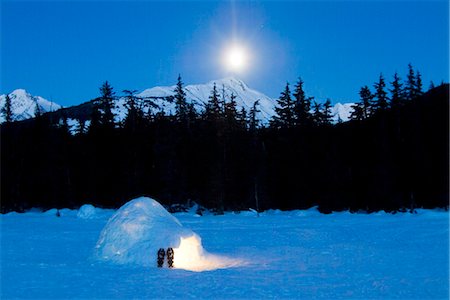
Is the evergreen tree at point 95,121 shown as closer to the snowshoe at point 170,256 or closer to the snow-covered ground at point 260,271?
the snow-covered ground at point 260,271

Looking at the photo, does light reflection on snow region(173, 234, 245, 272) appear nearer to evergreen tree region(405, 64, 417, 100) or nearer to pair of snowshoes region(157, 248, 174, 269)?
pair of snowshoes region(157, 248, 174, 269)

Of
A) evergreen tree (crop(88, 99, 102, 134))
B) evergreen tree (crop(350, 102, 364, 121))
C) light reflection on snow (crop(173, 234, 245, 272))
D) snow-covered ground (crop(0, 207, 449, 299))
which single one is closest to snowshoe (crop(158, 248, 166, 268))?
snow-covered ground (crop(0, 207, 449, 299))

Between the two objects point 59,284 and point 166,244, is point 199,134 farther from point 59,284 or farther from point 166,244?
point 59,284

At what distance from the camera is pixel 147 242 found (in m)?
16.1

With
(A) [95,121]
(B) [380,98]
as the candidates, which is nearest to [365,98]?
(B) [380,98]

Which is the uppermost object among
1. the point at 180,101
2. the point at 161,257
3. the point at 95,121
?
the point at 180,101

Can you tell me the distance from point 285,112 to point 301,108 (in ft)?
7.70

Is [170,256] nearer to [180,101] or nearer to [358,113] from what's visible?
[358,113]

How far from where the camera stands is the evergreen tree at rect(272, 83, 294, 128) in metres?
54.8

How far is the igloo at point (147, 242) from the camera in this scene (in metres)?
15.9

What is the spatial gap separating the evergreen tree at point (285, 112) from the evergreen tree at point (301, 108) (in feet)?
2.34

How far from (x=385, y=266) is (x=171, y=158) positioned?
35.5 m

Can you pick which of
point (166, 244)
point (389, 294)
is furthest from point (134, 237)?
point (389, 294)

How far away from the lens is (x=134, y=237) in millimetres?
16344
